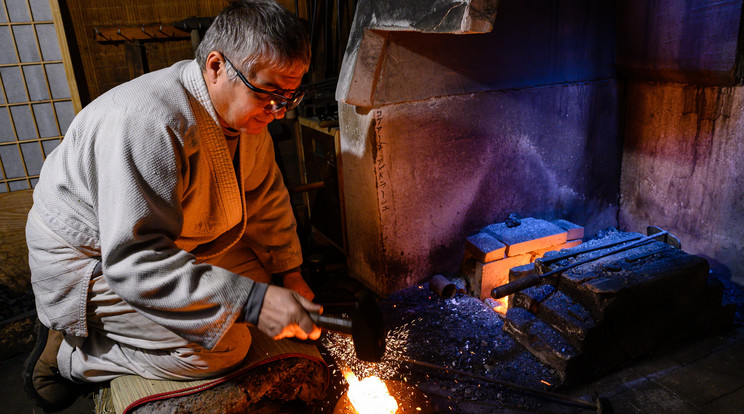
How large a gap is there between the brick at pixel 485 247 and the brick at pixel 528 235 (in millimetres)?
76

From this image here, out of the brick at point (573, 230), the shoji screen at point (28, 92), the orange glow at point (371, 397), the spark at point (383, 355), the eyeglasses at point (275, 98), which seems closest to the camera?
the eyeglasses at point (275, 98)

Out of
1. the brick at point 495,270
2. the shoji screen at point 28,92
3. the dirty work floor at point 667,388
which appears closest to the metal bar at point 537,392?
the dirty work floor at point 667,388

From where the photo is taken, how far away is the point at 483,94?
15.5 feet

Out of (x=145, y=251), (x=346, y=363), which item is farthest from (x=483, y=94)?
(x=145, y=251)

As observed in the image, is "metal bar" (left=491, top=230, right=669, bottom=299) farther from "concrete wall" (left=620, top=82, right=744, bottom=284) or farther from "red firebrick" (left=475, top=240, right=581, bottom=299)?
"concrete wall" (left=620, top=82, right=744, bottom=284)

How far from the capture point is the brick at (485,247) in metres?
4.59

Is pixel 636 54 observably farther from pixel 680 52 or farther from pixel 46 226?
pixel 46 226

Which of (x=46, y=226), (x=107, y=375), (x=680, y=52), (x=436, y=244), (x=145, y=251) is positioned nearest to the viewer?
(x=145, y=251)

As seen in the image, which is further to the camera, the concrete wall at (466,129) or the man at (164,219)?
the concrete wall at (466,129)

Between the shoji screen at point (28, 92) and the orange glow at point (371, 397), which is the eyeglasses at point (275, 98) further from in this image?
the shoji screen at point (28, 92)

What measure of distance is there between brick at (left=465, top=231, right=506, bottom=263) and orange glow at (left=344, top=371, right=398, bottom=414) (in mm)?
1712

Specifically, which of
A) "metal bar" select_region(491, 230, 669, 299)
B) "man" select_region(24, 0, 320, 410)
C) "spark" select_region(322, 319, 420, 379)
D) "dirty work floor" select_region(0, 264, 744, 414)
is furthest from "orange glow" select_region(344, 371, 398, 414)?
"metal bar" select_region(491, 230, 669, 299)

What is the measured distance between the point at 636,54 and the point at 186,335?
5.44 m

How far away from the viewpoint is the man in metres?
2.18
